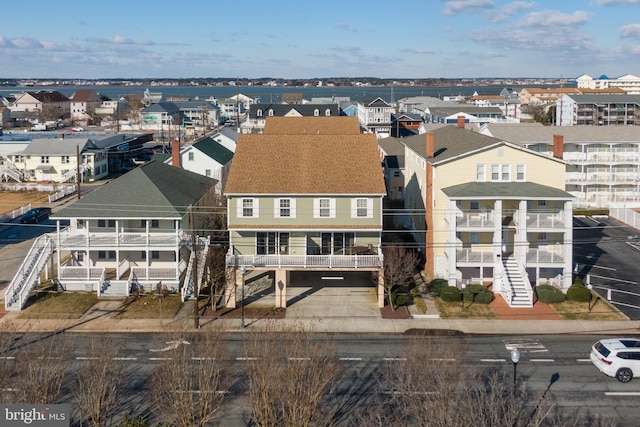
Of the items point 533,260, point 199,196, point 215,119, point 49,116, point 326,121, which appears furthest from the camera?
point 49,116

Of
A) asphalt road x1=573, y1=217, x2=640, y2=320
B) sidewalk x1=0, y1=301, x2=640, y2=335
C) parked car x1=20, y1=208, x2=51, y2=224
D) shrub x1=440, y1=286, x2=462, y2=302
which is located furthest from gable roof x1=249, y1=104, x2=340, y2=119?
sidewalk x1=0, y1=301, x2=640, y2=335

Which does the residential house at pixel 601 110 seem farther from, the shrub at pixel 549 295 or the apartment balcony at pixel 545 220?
the shrub at pixel 549 295

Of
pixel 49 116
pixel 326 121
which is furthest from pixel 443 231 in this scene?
pixel 49 116

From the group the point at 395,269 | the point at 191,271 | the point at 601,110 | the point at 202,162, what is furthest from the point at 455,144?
the point at 601,110

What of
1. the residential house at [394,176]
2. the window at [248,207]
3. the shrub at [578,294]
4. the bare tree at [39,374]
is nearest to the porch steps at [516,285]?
the shrub at [578,294]

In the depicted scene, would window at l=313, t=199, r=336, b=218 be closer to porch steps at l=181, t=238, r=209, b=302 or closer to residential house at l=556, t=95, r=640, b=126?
porch steps at l=181, t=238, r=209, b=302

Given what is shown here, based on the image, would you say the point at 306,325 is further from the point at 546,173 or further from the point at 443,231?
the point at 546,173
